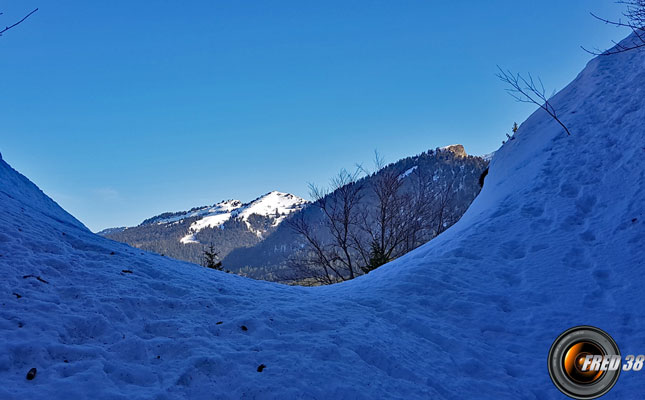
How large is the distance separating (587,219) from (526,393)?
4811mm

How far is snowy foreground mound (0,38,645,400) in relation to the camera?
3.13m

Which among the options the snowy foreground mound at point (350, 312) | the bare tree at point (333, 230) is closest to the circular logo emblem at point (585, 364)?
the snowy foreground mound at point (350, 312)

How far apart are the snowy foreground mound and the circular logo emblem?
0.14 meters

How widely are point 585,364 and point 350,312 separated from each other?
2.96m

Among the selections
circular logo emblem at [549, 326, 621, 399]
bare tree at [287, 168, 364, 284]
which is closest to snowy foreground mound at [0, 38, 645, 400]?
circular logo emblem at [549, 326, 621, 399]

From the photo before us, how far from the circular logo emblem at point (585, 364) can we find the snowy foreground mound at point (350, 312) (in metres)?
0.14

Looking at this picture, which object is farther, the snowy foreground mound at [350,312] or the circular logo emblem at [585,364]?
the circular logo emblem at [585,364]

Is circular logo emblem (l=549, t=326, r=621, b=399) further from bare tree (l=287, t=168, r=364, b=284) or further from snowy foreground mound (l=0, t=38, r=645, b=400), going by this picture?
bare tree (l=287, t=168, r=364, b=284)

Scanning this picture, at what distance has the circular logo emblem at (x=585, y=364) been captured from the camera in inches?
137

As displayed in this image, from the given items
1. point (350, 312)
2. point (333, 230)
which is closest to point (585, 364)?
point (350, 312)

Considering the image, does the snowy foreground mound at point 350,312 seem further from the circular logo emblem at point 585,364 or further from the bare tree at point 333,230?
the bare tree at point 333,230

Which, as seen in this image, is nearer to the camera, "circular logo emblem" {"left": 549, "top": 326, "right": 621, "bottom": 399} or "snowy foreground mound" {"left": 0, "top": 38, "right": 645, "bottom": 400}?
"snowy foreground mound" {"left": 0, "top": 38, "right": 645, "bottom": 400}

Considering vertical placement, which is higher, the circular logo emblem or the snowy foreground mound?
the snowy foreground mound

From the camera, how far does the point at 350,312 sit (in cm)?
529
